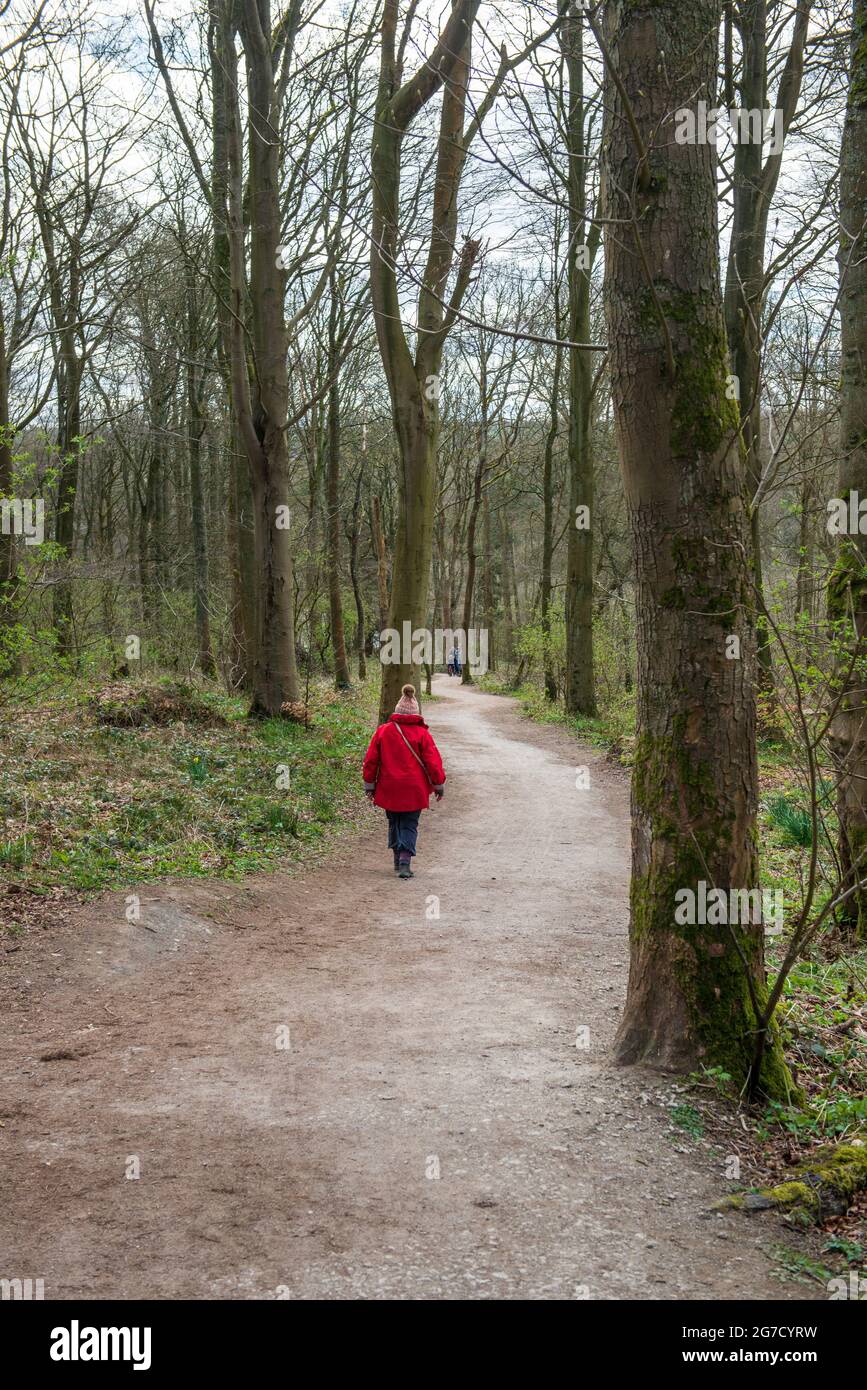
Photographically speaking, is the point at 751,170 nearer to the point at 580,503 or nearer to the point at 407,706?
the point at 580,503

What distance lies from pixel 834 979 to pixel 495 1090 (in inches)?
111

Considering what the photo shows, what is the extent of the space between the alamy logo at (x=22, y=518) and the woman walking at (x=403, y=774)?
4.88 meters

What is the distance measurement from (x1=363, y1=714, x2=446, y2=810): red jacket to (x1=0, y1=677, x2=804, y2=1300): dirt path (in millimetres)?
1313

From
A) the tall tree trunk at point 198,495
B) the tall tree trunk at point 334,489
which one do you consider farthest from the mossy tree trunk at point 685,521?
the tall tree trunk at point 198,495

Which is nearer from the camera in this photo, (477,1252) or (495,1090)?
(477,1252)

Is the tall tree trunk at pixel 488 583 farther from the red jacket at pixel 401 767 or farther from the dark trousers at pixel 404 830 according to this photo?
the dark trousers at pixel 404 830

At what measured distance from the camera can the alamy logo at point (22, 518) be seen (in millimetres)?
11719

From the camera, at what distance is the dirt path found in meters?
3.44

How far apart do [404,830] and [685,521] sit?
6.18 m

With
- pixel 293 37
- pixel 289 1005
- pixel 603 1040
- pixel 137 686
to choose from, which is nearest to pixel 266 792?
pixel 137 686

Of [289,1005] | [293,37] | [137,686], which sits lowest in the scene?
[289,1005]

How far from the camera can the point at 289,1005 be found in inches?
253
